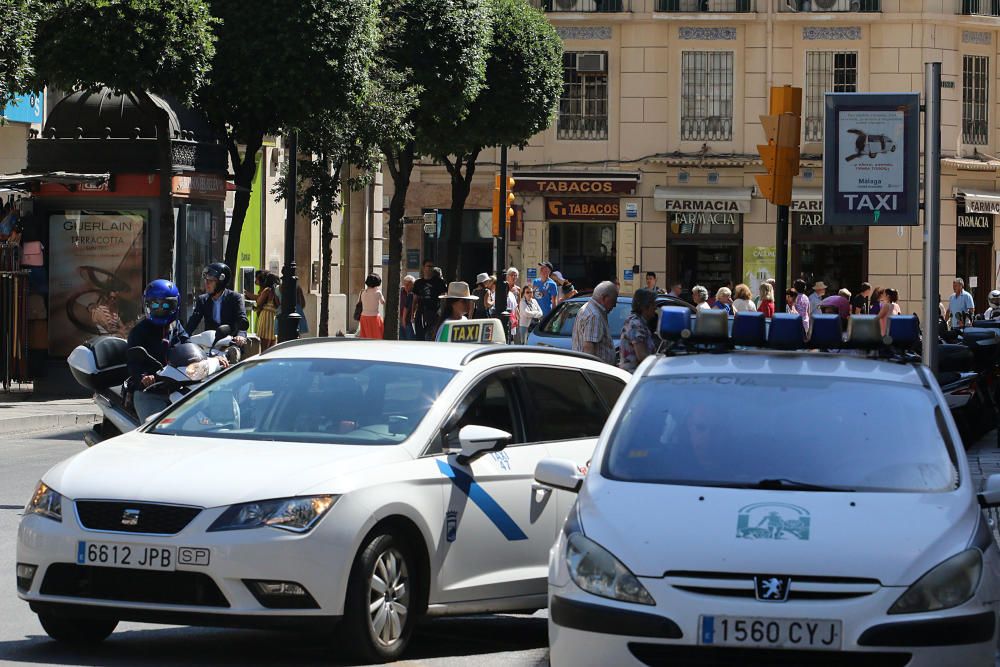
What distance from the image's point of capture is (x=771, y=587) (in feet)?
18.8

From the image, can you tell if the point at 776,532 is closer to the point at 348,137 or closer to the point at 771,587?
the point at 771,587

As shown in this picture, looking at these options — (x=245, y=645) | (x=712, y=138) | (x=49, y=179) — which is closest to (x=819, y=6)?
(x=712, y=138)

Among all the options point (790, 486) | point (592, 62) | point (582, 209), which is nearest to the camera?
point (790, 486)

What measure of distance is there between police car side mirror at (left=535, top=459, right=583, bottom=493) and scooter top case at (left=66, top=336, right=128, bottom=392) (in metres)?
5.69

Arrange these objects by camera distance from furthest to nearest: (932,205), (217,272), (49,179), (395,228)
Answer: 1. (395,228)
2. (49,179)
3. (217,272)
4. (932,205)

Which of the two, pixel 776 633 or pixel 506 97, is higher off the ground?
pixel 506 97

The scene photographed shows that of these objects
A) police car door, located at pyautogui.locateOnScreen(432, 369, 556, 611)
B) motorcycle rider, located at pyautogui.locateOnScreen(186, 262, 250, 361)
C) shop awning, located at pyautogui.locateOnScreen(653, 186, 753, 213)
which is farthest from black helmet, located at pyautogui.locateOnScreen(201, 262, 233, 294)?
shop awning, located at pyautogui.locateOnScreen(653, 186, 753, 213)

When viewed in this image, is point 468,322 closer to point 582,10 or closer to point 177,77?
point 177,77

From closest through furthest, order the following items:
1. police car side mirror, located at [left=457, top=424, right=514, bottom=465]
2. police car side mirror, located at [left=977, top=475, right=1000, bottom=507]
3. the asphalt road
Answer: police car side mirror, located at [left=977, top=475, right=1000, bottom=507]
the asphalt road
police car side mirror, located at [left=457, top=424, right=514, bottom=465]

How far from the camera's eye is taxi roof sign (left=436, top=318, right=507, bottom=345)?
17625mm

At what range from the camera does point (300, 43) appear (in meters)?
24.9

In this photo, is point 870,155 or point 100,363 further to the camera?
point 870,155

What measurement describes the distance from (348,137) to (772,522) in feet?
80.3

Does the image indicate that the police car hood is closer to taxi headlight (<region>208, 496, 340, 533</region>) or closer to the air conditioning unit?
taxi headlight (<region>208, 496, 340, 533</region>)
